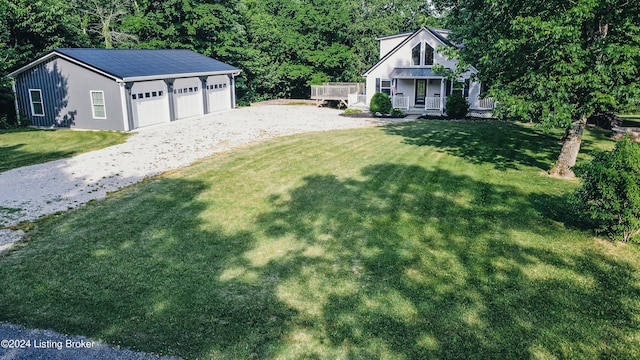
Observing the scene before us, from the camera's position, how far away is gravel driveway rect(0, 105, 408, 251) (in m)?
11.6

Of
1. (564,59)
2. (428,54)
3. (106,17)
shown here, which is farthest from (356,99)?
(564,59)

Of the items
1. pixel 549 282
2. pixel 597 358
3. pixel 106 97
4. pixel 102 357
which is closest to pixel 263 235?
pixel 102 357

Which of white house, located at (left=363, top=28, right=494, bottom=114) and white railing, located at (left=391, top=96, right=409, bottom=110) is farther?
white railing, located at (left=391, top=96, right=409, bottom=110)

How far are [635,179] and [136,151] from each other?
54.6 feet

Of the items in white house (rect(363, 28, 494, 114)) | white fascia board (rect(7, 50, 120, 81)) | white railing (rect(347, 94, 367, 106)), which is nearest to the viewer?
white fascia board (rect(7, 50, 120, 81))

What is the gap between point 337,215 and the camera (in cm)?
1073

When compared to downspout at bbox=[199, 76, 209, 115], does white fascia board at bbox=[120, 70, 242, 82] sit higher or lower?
higher

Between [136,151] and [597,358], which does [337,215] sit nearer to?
[597,358]

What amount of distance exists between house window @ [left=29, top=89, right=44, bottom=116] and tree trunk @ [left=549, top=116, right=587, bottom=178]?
24.7 meters

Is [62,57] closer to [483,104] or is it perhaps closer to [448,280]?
[448,280]

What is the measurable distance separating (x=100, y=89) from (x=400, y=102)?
63.2 feet

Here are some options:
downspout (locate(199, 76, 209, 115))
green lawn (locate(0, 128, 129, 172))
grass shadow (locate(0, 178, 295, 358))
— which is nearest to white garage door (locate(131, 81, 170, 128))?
green lawn (locate(0, 128, 129, 172))

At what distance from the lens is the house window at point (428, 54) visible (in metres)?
31.0

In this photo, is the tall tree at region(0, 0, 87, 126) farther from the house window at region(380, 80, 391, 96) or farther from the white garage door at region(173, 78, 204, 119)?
the house window at region(380, 80, 391, 96)
